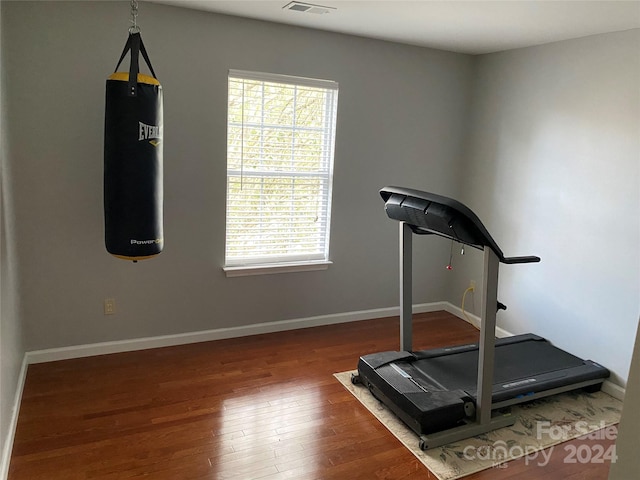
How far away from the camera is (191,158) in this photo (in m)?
3.34

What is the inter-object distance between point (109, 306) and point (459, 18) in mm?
2938

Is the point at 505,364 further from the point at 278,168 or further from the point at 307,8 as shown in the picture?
the point at 307,8

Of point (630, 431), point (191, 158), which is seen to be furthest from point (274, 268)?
point (630, 431)

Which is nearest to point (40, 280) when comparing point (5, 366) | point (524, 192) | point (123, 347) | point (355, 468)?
point (123, 347)

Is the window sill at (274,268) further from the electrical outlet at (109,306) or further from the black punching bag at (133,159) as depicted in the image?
the black punching bag at (133,159)

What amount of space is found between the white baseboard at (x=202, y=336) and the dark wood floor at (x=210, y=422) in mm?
75

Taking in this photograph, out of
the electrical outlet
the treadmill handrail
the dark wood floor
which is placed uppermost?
the treadmill handrail

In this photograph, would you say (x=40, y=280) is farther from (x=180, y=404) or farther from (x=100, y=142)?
(x=180, y=404)

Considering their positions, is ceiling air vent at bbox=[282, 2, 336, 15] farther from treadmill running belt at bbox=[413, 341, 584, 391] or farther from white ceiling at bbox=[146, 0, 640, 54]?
treadmill running belt at bbox=[413, 341, 584, 391]

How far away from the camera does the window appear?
3473 millimetres

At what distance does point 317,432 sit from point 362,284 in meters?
1.76

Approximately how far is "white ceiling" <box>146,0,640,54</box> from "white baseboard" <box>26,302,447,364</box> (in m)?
2.21

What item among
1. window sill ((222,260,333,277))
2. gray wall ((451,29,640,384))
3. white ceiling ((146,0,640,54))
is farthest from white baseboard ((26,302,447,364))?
white ceiling ((146,0,640,54))

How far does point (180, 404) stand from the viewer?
2.77 m
